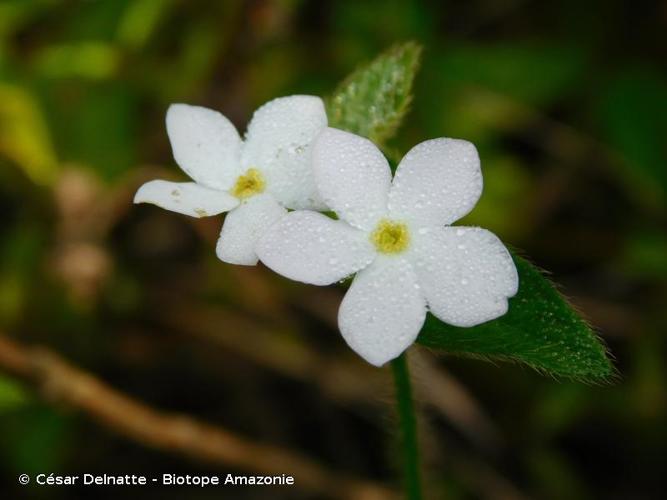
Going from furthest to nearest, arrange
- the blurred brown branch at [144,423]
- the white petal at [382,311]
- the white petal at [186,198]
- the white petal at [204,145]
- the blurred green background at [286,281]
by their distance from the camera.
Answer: the blurred green background at [286,281] → the blurred brown branch at [144,423] → the white petal at [204,145] → the white petal at [186,198] → the white petal at [382,311]

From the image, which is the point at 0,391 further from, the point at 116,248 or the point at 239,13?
the point at 239,13

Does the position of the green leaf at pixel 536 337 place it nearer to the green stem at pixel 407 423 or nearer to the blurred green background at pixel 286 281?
the green stem at pixel 407 423

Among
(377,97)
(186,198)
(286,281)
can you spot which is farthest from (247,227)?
(286,281)

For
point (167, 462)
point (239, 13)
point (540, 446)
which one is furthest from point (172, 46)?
point (540, 446)

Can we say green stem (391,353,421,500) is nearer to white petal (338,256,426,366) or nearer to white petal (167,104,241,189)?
white petal (338,256,426,366)

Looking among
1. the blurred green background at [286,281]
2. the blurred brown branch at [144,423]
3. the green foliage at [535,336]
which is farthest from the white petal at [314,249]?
the blurred green background at [286,281]

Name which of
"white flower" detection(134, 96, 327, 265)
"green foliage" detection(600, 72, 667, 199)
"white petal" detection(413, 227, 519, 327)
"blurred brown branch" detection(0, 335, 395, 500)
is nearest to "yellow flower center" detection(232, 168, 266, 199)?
"white flower" detection(134, 96, 327, 265)
